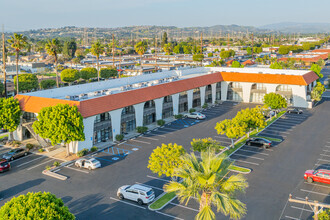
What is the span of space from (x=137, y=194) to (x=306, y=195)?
16.7 m

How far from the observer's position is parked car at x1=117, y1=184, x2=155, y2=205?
30.3m

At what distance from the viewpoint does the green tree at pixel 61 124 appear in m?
39.6

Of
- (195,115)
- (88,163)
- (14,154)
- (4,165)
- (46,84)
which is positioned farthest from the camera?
(46,84)

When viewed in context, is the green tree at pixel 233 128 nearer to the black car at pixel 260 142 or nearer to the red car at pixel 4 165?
the black car at pixel 260 142

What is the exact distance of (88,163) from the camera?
3928cm

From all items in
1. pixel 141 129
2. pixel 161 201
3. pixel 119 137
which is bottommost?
pixel 161 201

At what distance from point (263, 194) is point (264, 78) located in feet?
153

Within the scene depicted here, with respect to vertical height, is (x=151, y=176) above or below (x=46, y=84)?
below

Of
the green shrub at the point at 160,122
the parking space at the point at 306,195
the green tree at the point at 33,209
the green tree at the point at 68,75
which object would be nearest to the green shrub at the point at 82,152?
the green shrub at the point at 160,122

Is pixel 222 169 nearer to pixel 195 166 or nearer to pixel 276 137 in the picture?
pixel 195 166

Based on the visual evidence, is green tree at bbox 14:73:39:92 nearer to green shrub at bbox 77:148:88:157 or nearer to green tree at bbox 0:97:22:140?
green tree at bbox 0:97:22:140

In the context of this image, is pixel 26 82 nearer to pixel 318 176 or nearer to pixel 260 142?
pixel 260 142

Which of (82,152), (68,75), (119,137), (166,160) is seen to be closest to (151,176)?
(166,160)

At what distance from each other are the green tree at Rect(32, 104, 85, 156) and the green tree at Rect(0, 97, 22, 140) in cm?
654
